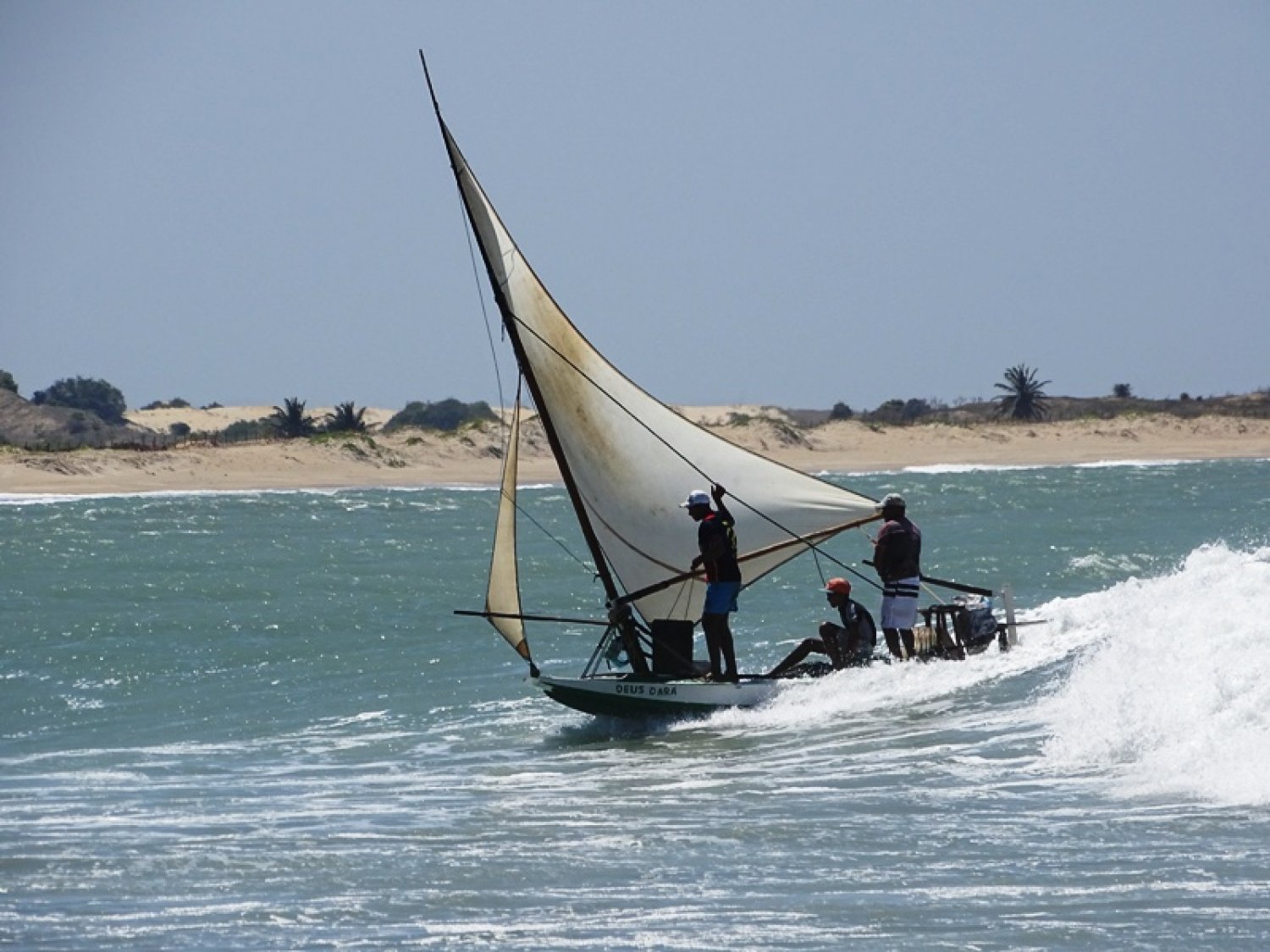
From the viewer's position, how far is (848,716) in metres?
15.1

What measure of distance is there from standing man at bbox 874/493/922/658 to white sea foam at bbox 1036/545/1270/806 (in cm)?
140

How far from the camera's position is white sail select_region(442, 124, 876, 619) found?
54.4ft

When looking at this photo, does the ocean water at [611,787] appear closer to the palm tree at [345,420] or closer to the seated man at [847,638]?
the seated man at [847,638]

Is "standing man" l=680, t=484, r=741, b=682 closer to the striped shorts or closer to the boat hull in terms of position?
the boat hull

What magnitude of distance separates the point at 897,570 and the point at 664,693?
215 centimetres

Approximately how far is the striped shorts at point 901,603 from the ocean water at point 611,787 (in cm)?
48

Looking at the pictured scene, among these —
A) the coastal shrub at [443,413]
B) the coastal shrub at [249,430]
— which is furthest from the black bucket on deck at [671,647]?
the coastal shrub at [443,413]

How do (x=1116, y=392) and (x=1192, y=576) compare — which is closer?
(x=1192, y=576)

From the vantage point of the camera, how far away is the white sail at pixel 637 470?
16578 millimetres

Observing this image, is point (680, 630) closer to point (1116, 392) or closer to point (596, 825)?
point (596, 825)

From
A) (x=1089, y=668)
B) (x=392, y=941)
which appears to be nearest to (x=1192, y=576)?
(x=1089, y=668)

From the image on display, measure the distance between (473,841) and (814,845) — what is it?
197 centimetres

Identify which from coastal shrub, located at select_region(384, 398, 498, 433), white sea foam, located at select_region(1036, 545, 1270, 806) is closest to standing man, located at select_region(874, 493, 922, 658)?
white sea foam, located at select_region(1036, 545, 1270, 806)

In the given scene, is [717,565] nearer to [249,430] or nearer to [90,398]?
[249,430]
